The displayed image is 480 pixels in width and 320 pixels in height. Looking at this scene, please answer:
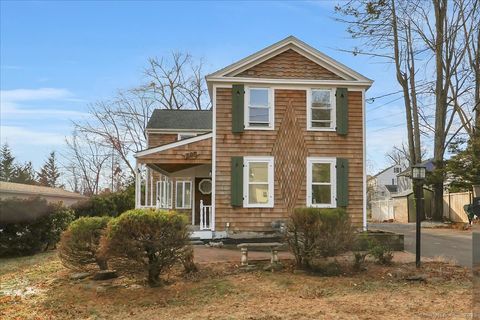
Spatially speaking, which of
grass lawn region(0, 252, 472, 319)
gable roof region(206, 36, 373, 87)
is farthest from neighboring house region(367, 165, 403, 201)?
grass lawn region(0, 252, 472, 319)

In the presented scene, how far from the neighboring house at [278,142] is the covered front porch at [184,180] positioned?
4 centimetres

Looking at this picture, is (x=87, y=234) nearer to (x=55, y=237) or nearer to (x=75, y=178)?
(x=55, y=237)

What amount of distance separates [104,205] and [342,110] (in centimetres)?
1345

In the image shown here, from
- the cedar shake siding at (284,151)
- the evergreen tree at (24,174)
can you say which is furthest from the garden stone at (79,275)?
the evergreen tree at (24,174)

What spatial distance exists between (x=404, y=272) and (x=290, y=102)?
22.6 ft

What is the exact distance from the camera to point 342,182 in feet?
46.6

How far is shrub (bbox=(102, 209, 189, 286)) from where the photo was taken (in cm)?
783

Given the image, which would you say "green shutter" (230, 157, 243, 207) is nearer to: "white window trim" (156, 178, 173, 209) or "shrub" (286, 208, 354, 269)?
"shrub" (286, 208, 354, 269)

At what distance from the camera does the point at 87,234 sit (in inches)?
373

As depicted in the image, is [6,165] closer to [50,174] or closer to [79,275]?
[50,174]

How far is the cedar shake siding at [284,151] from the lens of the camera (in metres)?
14.1

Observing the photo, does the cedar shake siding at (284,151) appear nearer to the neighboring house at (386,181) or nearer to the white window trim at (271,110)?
the white window trim at (271,110)

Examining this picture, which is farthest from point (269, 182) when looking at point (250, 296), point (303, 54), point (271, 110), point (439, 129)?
point (439, 129)

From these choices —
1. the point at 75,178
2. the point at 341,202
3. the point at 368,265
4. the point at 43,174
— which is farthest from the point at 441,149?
the point at 43,174
